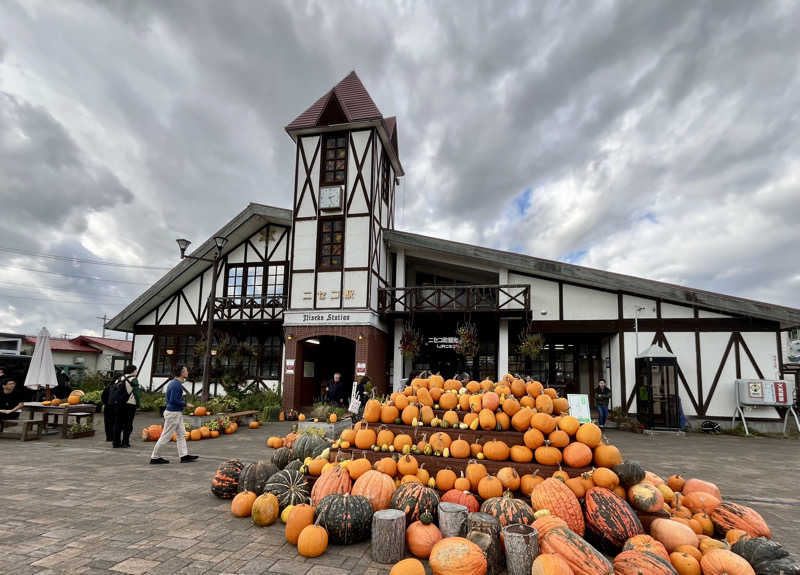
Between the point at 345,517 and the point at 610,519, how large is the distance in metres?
2.16

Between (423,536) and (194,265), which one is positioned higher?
(194,265)

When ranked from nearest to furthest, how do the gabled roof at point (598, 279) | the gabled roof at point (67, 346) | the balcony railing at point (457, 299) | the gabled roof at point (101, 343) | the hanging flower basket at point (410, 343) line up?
1. the gabled roof at point (598, 279)
2. the balcony railing at point (457, 299)
3. the hanging flower basket at point (410, 343)
4. the gabled roof at point (67, 346)
5. the gabled roof at point (101, 343)

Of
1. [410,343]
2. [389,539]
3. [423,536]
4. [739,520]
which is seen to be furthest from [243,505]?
[410,343]

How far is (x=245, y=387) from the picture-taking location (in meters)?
17.1

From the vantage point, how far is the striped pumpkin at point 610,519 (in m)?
3.48

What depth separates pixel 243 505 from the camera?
437 centimetres

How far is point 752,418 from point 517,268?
8023 millimetres

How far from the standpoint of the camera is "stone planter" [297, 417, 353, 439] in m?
10.2

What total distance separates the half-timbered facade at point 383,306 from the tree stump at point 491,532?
10.9 meters

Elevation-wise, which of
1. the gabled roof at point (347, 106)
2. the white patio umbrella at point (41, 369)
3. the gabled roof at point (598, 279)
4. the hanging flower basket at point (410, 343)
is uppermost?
the gabled roof at point (347, 106)

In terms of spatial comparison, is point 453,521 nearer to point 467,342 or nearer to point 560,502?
point 560,502

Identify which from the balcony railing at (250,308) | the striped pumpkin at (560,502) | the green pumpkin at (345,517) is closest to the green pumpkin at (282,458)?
the green pumpkin at (345,517)

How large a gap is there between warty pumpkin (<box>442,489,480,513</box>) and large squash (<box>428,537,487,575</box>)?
869mm

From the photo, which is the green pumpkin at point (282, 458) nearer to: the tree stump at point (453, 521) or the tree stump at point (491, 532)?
the tree stump at point (453, 521)
